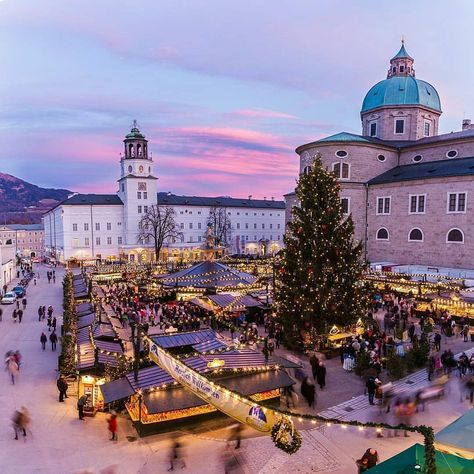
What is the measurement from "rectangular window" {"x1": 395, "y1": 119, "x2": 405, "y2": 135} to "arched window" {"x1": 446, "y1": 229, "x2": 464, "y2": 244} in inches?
777

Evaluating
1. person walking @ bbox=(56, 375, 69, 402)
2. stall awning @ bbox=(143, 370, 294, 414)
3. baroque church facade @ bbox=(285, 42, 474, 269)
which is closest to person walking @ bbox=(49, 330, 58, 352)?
person walking @ bbox=(56, 375, 69, 402)

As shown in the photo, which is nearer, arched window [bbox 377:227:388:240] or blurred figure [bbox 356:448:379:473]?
blurred figure [bbox 356:448:379:473]

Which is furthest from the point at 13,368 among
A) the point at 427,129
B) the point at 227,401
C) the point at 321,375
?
the point at 427,129

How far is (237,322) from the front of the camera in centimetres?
2184

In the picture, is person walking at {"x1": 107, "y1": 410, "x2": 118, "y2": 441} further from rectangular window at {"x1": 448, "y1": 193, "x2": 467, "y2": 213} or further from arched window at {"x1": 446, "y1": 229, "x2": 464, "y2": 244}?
rectangular window at {"x1": 448, "y1": 193, "x2": 467, "y2": 213}

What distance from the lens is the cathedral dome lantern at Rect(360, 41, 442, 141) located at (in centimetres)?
5003

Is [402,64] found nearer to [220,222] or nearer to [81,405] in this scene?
[220,222]

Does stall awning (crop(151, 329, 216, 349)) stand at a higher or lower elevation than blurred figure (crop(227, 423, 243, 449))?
higher

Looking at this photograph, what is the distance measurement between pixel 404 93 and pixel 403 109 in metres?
2.08

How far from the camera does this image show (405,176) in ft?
138

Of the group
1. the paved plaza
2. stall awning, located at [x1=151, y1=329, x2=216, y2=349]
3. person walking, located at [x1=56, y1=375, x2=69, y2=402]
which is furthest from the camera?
stall awning, located at [x1=151, y1=329, x2=216, y2=349]

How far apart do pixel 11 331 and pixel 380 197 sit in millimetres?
37638

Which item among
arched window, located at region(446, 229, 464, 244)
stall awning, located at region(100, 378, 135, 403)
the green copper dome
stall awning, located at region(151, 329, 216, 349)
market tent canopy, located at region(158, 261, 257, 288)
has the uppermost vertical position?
the green copper dome

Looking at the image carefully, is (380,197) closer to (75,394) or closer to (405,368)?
(405,368)
